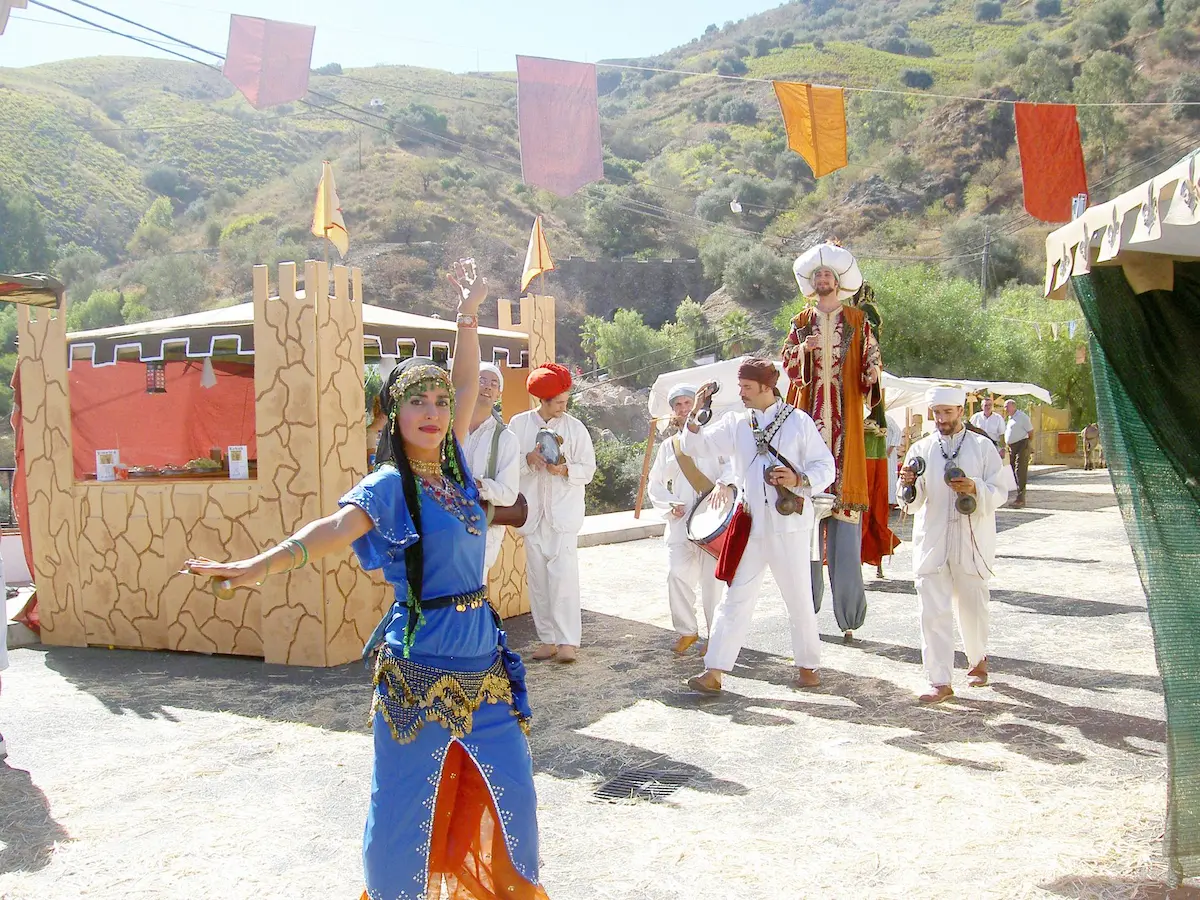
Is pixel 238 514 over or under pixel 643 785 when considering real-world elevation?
over

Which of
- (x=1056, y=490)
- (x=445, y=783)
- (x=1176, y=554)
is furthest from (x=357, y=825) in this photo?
(x=1056, y=490)

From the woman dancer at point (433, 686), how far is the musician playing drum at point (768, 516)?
120 inches

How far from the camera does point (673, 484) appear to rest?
7.83m

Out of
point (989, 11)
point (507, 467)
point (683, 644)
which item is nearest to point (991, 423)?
point (683, 644)

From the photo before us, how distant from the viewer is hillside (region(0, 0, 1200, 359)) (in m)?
56.5

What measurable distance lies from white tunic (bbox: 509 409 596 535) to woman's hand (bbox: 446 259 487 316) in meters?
3.11

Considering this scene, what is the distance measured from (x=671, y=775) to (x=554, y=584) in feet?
8.56

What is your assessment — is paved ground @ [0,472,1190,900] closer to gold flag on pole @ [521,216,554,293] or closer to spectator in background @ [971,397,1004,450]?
gold flag on pole @ [521,216,554,293]

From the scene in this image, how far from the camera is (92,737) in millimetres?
5613

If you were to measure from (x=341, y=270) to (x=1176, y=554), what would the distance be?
548 cm

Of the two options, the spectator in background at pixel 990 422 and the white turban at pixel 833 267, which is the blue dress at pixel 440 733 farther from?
the spectator in background at pixel 990 422

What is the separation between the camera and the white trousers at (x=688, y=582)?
749 cm

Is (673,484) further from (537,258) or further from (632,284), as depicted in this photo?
(632,284)

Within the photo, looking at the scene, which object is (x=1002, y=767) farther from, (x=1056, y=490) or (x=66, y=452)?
→ (x=1056, y=490)
